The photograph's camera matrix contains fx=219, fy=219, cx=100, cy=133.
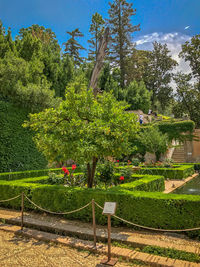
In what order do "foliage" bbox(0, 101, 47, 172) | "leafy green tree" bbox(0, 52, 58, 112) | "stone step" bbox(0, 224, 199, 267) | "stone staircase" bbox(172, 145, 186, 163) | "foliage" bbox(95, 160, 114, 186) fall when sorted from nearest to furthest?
"stone step" bbox(0, 224, 199, 267)
"foliage" bbox(95, 160, 114, 186)
"foliage" bbox(0, 101, 47, 172)
"leafy green tree" bbox(0, 52, 58, 112)
"stone staircase" bbox(172, 145, 186, 163)

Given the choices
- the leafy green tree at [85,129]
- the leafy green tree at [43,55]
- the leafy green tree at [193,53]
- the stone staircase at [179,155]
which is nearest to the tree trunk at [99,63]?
the leafy green tree at [85,129]

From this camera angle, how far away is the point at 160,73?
4203 centimetres

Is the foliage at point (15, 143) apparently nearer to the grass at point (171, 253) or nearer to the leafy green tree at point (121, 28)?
the grass at point (171, 253)

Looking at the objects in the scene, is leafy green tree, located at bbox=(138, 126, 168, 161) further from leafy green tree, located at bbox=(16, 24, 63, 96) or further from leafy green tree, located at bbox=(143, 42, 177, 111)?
leafy green tree, located at bbox=(143, 42, 177, 111)

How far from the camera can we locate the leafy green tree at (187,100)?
100 feet

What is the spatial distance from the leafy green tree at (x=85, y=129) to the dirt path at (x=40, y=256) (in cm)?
246

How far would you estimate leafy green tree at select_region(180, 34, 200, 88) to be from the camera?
3111 centimetres

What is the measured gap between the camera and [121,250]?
13.7ft

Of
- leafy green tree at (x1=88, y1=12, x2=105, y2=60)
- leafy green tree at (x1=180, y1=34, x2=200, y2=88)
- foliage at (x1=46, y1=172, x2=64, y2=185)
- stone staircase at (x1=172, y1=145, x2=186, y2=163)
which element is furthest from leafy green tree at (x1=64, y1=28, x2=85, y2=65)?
foliage at (x1=46, y1=172, x2=64, y2=185)

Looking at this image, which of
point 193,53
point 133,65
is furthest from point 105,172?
point 133,65

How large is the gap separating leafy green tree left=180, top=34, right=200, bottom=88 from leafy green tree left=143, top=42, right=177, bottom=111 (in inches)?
344

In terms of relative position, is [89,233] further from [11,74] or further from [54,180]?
[11,74]

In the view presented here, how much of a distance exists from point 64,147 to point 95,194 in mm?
1629

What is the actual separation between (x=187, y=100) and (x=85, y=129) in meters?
28.9
